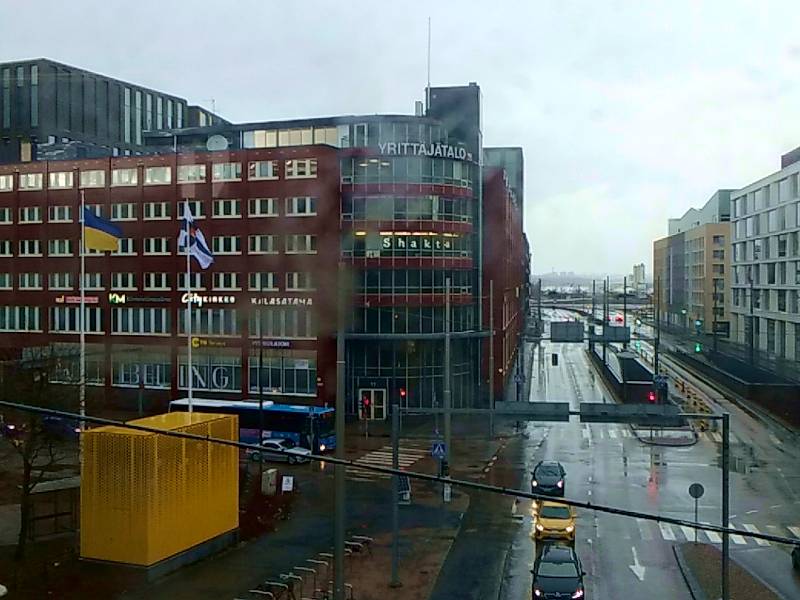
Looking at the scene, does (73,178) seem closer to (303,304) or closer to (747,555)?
(303,304)

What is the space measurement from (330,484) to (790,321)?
1643 cm

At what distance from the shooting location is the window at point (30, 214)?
1841cm

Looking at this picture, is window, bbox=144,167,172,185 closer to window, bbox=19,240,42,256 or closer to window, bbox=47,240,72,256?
window, bbox=47,240,72,256

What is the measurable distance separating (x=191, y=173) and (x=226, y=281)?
242 cm

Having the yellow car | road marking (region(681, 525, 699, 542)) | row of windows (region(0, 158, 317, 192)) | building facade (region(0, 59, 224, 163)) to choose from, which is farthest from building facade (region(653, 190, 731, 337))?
the yellow car

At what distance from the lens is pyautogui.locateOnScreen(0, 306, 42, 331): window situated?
18438 millimetres

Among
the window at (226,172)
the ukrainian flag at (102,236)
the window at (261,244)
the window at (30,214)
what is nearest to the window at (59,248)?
the window at (30,214)

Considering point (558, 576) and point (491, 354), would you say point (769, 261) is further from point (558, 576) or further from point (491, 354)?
point (558, 576)

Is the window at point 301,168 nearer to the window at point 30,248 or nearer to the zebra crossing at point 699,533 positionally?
the window at point 30,248

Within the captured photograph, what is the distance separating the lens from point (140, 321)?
17609 mm

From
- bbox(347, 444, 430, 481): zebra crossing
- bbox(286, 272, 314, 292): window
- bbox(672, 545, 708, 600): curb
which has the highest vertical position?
bbox(286, 272, 314, 292): window

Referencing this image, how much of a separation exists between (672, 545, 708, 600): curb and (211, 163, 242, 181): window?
11.8 meters

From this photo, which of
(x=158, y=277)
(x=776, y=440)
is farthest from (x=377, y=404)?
(x=776, y=440)

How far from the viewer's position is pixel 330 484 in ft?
36.3
